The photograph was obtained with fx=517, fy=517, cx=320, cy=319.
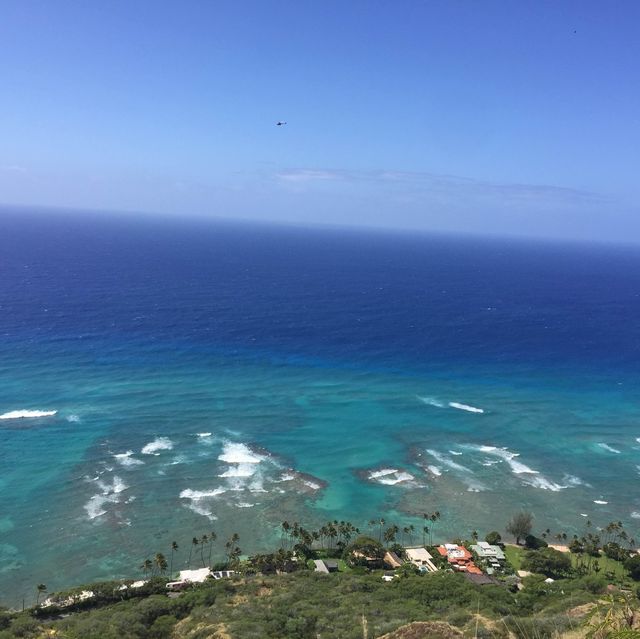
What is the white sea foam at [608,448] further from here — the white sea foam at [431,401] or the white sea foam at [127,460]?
the white sea foam at [127,460]

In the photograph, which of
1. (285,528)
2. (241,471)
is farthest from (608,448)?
(241,471)

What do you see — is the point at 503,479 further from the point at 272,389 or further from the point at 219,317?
the point at 219,317

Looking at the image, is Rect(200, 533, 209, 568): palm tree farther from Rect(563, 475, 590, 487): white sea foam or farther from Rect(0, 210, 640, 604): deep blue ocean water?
Rect(563, 475, 590, 487): white sea foam

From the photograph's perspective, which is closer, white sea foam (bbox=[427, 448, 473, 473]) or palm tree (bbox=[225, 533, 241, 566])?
palm tree (bbox=[225, 533, 241, 566])

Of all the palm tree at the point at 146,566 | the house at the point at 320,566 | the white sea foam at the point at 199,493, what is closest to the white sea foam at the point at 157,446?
the white sea foam at the point at 199,493

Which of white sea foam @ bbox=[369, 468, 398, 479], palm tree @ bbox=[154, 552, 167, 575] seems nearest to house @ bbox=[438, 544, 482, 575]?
white sea foam @ bbox=[369, 468, 398, 479]

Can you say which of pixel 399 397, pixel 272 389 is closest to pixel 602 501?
pixel 399 397
